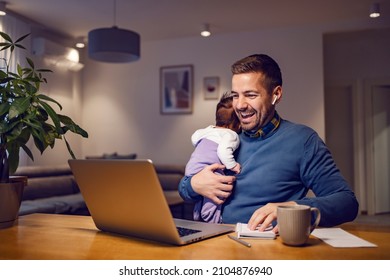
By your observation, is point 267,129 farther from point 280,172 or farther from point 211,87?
point 211,87

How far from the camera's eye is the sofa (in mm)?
2559

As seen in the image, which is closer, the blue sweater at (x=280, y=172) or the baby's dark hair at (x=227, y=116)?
the blue sweater at (x=280, y=172)

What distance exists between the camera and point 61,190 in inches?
121

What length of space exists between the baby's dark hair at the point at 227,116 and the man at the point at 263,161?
135 millimetres

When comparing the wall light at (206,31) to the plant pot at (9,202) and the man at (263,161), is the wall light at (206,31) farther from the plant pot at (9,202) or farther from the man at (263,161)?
the plant pot at (9,202)

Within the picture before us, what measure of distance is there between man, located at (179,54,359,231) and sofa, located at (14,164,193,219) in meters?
1.65

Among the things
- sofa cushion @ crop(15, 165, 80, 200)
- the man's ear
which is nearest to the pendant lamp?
sofa cushion @ crop(15, 165, 80, 200)

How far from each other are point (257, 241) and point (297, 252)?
79 mm

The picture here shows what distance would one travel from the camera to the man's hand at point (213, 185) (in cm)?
87

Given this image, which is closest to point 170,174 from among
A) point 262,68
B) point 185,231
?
point 262,68

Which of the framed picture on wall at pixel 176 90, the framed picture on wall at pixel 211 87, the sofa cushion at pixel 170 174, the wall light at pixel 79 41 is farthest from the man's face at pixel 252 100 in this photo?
the wall light at pixel 79 41

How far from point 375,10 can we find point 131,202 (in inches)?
85.6

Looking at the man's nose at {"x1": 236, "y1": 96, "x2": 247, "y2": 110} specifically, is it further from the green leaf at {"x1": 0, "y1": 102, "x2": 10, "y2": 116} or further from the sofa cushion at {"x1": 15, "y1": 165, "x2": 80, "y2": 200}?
the sofa cushion at {"x1": 15, "y1": 165, "x2": 80, "y2": 200}

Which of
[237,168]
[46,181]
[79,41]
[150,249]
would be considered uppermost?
[79,41]
